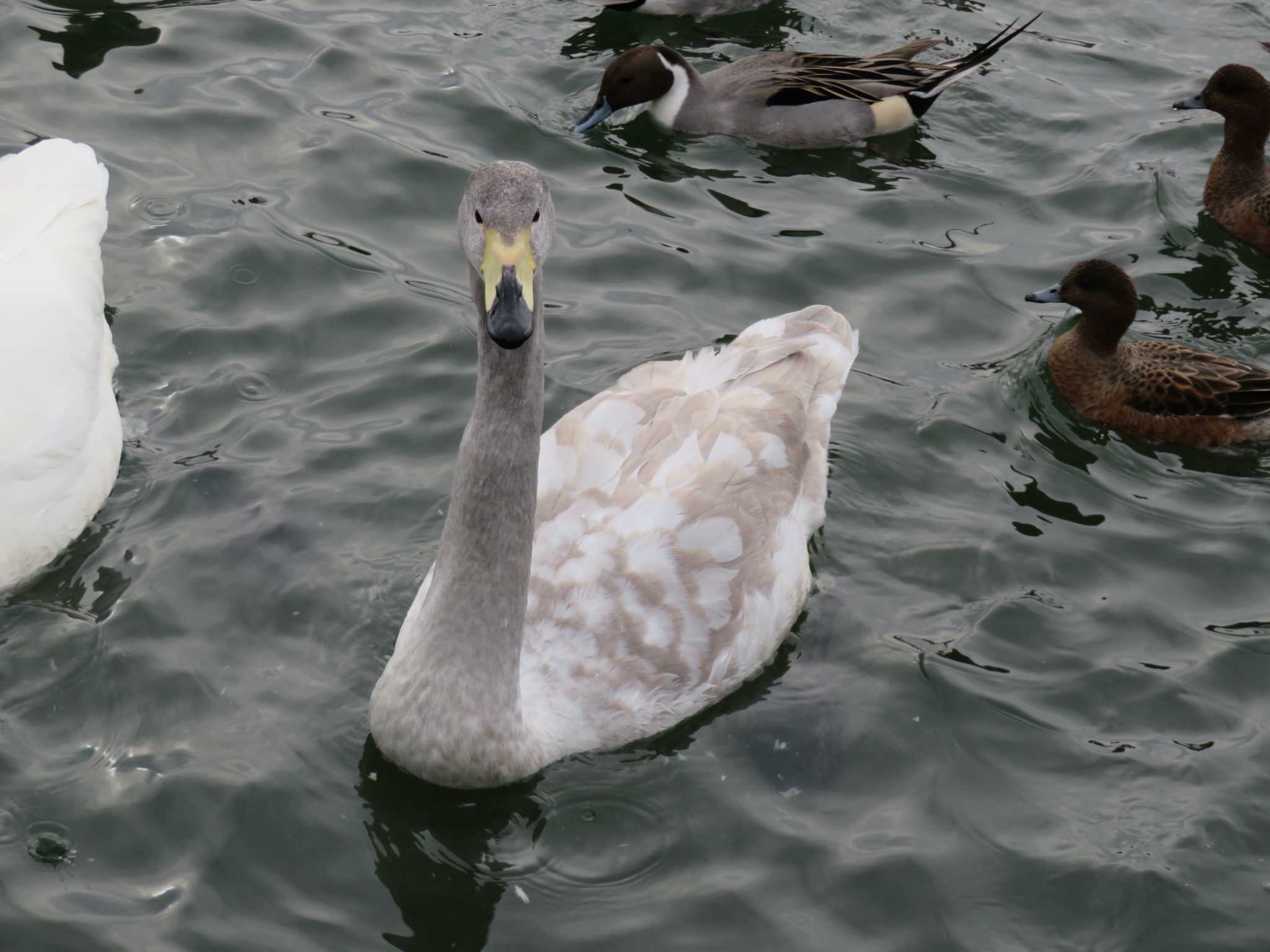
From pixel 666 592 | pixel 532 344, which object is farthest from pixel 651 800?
pixel 532 344

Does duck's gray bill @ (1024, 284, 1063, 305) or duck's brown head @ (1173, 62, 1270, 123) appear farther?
duck's brown head @ (1173, 62, 1270, 123)

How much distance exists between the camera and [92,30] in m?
10.6

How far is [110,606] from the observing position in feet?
21.5

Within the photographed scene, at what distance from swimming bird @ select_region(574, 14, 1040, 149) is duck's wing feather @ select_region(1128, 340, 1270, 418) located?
3012 millimetres

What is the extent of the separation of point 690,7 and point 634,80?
180 cm

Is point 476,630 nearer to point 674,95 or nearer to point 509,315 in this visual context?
point 509,315

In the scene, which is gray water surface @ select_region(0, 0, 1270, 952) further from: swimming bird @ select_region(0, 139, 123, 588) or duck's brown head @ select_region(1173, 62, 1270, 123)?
duck's brown head @ select_region(1173, 62, 1270, 123)

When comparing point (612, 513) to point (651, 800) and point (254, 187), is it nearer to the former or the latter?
point (651, 800)

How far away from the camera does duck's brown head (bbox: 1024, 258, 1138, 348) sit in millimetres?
8422

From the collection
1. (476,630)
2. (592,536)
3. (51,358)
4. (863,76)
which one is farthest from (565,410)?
(863,76)

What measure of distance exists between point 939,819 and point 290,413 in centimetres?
370

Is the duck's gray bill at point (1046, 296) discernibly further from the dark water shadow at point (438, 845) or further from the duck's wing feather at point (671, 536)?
the dark water shadow at point (438, 845)

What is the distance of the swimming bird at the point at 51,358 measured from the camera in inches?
255

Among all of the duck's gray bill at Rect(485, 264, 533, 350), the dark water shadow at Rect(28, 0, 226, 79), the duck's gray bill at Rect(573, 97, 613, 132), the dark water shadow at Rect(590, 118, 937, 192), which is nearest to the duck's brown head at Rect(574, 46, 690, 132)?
the duck's gray bill at Rect(573, 97, 613, 132)
